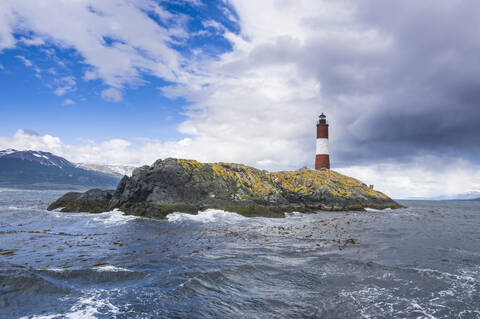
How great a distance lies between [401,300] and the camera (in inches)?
321

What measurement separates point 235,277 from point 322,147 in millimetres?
52194

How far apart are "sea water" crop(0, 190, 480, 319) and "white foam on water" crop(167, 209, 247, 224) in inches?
336

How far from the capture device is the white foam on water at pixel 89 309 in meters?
6.75

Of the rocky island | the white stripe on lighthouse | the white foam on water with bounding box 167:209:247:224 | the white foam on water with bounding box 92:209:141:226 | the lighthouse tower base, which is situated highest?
the white stripe on lighthouse

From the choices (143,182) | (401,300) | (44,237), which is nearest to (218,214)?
(143,182)

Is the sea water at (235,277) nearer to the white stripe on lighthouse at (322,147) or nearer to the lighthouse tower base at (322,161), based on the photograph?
the lighthouse tower base at (322,161)

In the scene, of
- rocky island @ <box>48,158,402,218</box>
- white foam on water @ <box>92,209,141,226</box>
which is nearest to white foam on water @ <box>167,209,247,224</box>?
rocky island @ <box>48,158,402,218</box>

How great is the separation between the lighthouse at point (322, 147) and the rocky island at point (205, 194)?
42.6 feet

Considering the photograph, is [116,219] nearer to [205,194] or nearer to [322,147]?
[205,194]

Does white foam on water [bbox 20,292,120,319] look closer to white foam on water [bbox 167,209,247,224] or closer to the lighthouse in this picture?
white foam on water [bbox 167,209,247,224]

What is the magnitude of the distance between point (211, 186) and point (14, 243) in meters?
22.6

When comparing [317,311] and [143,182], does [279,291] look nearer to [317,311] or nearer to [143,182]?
[317,311]

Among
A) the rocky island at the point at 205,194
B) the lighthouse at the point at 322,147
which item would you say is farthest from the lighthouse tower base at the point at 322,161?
the rocky island at the point at 205,194

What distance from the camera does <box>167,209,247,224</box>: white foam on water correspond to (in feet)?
87.2
